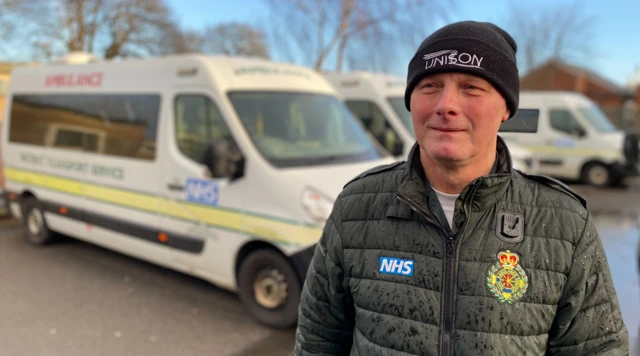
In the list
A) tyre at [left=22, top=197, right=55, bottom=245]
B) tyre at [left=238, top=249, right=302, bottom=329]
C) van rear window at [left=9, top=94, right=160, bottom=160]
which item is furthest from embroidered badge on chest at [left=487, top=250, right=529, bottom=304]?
tyre at [left=22, top=197, right=55, bottom=245]

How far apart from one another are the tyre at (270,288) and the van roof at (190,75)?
1593 mm

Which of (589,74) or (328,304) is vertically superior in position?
(589,74)

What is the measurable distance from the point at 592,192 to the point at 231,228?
10.3 meters

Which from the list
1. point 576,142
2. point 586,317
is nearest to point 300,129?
point 586,317

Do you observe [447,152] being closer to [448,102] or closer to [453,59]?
[448,102]

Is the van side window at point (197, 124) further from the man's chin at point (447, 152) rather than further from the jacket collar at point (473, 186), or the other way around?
the man's chin at point (447, 152)

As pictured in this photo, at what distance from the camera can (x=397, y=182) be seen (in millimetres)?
1551

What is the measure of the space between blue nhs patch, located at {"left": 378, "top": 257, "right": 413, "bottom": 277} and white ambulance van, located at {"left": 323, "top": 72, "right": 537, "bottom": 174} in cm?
640

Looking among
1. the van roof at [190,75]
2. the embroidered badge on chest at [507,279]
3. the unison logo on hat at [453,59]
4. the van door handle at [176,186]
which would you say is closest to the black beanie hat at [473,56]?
the unison logo on hat at [453,59]

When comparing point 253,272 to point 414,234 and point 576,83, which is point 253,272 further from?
point 576,83

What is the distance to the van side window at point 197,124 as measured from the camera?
4565mm

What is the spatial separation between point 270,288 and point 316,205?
2.96 ft

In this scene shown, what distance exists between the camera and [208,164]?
423cm

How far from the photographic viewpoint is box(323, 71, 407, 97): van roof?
8.55m
